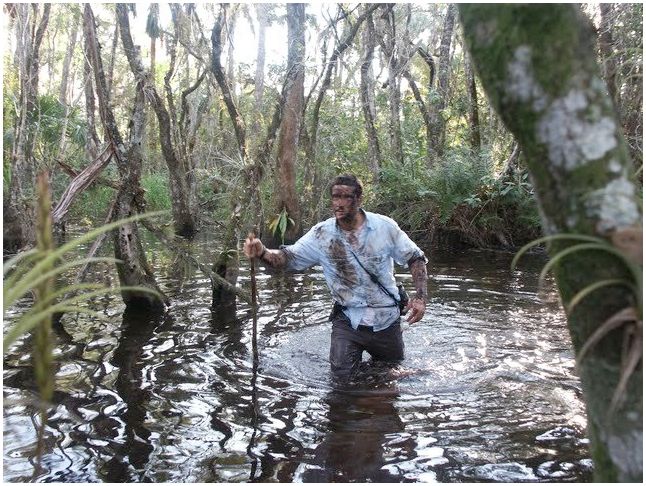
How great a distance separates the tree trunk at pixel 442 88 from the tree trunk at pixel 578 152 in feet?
48.7

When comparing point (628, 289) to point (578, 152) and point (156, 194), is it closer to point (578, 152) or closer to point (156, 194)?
point (578, 152)

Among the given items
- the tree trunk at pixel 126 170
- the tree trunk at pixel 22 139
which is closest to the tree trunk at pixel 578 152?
the tree trunk at pixel 126 170

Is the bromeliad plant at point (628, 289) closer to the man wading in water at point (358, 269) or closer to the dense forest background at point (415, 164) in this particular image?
the dense forest background at point (415, 164)

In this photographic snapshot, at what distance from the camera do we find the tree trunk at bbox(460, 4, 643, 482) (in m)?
1.85

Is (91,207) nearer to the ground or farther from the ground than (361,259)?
farther from the ground

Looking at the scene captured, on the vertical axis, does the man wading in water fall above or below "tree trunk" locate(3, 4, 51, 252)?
below

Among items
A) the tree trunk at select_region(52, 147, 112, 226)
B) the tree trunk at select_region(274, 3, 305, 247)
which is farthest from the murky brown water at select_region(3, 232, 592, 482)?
the tree trunk at select_region(274, 3, 305, 247)

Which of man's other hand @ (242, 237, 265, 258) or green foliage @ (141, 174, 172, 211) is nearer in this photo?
man's other hand @ (242, 237, 265, 258)

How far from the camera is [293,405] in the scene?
502cm

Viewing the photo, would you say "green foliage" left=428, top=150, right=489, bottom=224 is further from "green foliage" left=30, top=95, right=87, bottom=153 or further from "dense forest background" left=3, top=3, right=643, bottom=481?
"green foliage" left=30, top=95, right=87, bottom=153

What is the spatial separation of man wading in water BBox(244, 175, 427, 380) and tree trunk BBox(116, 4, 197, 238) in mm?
3666

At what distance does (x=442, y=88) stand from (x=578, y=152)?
16577 mm

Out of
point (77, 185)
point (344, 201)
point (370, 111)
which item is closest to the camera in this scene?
point (344, 201)

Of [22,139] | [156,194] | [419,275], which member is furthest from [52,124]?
[419,275]
